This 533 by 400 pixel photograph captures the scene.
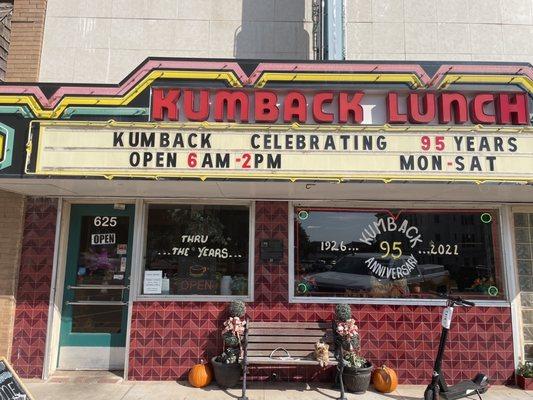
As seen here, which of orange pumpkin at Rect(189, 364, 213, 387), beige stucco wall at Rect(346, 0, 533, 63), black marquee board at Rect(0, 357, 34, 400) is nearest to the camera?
black marquee board at Rect(0, 357, 34, 400)

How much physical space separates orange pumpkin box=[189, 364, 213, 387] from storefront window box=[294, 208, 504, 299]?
6.24ft

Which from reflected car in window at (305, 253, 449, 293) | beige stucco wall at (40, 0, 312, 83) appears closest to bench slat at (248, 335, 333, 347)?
reflected car in window at (305, 253, 449, 293)

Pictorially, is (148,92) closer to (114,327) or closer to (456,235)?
(114,327)

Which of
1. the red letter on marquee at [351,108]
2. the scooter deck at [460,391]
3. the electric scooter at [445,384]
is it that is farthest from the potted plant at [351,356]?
the red letter on marquee at [351,108]

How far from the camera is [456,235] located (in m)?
7.12

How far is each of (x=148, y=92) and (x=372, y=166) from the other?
10.2 feet

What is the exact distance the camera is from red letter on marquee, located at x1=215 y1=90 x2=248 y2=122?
574 cm

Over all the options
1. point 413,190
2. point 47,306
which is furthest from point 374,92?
point 47,306

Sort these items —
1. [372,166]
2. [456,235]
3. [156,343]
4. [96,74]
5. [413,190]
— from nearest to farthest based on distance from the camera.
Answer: [372,166] → [413,190] → [156,343] → [456,235] → [96,74]

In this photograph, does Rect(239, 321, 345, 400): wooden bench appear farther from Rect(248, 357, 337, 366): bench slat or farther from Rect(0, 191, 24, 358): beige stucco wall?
Rect(0, 191, 24, 358): beige stucco wall

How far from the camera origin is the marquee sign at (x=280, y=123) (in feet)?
18.4

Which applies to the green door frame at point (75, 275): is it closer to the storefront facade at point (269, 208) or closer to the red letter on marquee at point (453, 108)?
the storefront facade at point (269, 208)

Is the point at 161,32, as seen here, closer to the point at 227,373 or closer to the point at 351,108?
the point at 351,108

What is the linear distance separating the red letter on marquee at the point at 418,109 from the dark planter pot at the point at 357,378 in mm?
3477
